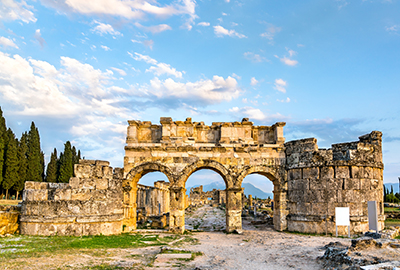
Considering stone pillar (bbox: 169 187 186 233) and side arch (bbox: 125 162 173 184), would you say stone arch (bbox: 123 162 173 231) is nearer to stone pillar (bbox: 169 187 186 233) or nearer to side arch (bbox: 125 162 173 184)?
side arch (bbox: 125 162 173 184)

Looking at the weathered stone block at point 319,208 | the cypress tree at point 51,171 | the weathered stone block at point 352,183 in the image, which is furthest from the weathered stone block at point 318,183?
the cypress tree at point 51,171

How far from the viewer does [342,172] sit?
13008 mm

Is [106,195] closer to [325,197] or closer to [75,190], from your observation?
[75,190]

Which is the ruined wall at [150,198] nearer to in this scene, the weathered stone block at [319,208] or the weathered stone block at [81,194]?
the weathered stone block at [81,194]

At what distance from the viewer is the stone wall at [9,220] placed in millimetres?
10867

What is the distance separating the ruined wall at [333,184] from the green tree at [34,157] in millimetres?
28902

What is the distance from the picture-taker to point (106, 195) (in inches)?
491

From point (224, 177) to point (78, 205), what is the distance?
6.57 meters

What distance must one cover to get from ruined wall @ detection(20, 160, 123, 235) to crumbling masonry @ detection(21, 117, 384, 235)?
36 millimetres

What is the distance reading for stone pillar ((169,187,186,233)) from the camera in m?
13.7

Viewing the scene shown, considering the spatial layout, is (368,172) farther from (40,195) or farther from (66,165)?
(66,165)

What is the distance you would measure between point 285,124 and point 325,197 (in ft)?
12.6

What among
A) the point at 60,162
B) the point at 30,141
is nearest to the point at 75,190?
the point at 30,141

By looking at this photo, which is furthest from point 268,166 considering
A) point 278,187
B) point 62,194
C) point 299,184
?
point 62,194
